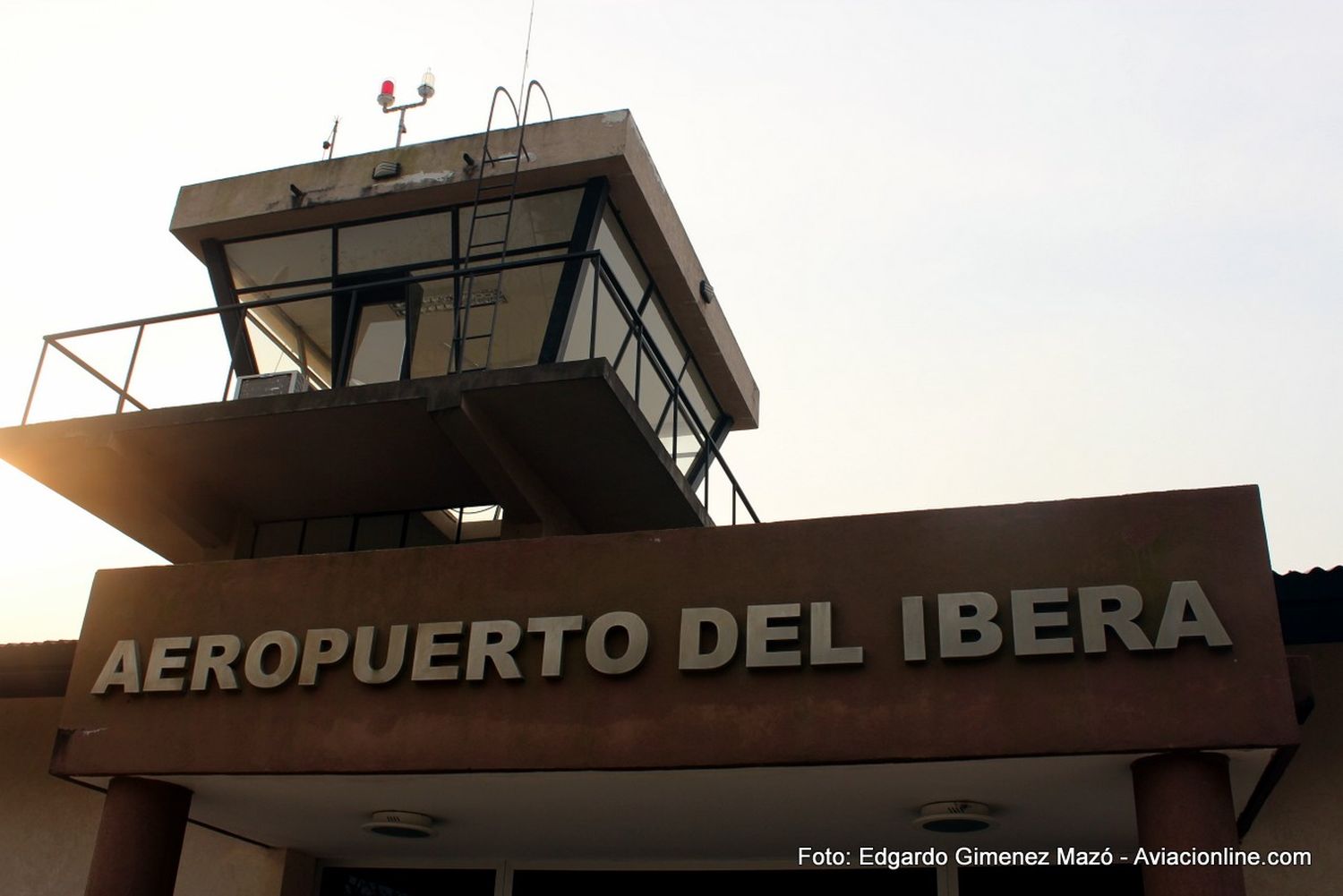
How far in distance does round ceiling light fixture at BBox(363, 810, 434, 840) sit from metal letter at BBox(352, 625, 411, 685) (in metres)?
1.44

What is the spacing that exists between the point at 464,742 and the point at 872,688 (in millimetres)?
2616

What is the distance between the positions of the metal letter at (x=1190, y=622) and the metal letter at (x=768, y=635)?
2.08 m

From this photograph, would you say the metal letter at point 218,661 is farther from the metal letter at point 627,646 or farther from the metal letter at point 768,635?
the metal letter at point 768,635

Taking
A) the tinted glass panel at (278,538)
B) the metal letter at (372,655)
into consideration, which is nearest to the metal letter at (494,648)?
the metal letter at (372,655)

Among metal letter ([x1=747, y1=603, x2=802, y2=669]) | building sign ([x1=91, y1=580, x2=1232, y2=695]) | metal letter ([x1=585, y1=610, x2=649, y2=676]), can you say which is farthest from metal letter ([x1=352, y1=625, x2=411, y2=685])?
metal letter ([x1=747, y1=603, x2=802, y2=669])

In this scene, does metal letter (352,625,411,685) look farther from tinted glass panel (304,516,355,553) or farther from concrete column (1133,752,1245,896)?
concrete column (1133,752,1245,896)

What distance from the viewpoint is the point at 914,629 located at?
7973mm

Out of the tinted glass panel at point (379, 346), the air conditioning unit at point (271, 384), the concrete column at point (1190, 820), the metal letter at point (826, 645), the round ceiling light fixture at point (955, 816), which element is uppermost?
the tinted glass panel at point (379, 346)

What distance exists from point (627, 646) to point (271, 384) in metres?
5.52

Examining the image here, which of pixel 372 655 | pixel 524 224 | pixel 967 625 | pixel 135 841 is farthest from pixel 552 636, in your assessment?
pixel 524 224

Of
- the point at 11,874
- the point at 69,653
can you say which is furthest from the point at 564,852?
the point at 11,874

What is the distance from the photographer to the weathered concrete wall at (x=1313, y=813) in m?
9.09

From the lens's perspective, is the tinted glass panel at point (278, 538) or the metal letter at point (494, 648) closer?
the metal letter at point (494, 648)

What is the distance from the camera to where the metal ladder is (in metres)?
12.5
